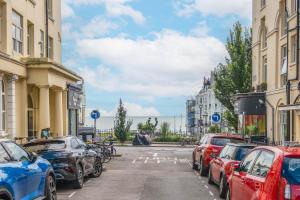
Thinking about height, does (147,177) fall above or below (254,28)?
below

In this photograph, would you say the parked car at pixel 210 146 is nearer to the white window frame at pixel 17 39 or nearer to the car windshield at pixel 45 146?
the car windshield at pixel 45 146

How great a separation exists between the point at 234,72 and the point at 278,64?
655 inches

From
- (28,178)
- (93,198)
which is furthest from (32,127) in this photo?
(28,178)

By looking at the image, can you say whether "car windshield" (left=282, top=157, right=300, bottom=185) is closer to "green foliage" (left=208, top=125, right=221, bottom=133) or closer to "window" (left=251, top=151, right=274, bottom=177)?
"window" (left=251, top=151, right=274, bottom=177)

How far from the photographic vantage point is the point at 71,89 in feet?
95.2

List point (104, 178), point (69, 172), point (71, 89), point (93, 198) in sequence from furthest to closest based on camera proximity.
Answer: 1. point (71, 89)
2. point (104, 178)
3. point (69, 172)
4. point (93, 198)

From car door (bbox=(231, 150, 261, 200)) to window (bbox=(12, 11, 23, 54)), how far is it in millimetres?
14476

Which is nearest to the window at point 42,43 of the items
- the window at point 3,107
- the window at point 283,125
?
the window at point 3,107

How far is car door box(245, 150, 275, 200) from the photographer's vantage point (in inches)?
293

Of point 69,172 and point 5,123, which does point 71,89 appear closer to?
point 5,123

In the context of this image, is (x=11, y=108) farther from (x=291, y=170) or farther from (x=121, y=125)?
(x=121, y=125)

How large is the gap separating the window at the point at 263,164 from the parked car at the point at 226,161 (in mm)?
3892

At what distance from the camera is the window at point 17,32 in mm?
21441

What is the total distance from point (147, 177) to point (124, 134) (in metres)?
28.3
